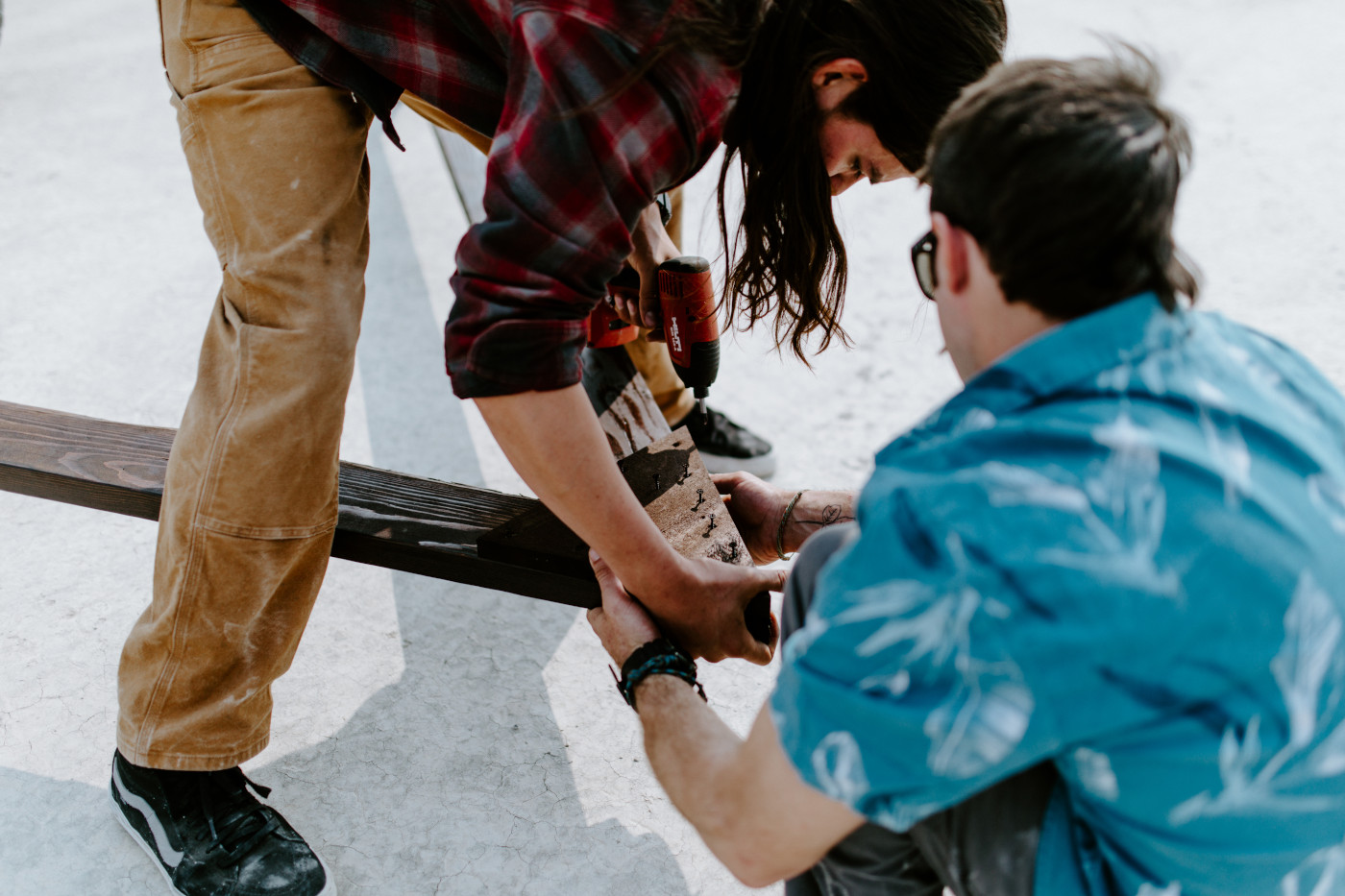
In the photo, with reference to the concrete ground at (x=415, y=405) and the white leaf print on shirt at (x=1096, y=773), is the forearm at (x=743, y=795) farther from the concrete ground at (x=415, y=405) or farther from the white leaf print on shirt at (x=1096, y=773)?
the concrete ground at (x=415, y=405)

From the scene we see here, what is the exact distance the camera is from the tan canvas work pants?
1.23m

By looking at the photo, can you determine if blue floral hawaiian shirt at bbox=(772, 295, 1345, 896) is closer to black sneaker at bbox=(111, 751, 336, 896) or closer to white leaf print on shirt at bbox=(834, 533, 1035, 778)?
white leaf print on shirt at bbox=(834, 533, 1035, 778)

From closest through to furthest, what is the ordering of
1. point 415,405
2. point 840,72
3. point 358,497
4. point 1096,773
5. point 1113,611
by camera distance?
1. point 1113,611
2. point 1096,773
3. point 840,72
4. point 358,497
5. point 415,405

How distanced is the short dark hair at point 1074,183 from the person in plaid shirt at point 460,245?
1.13ft

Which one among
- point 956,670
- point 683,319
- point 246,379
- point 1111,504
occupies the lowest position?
point 683,319

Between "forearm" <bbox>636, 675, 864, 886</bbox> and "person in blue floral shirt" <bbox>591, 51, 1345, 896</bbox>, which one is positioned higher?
"person in blue floral shirt" <bbox>591, 51, 1345, 896</bbox>

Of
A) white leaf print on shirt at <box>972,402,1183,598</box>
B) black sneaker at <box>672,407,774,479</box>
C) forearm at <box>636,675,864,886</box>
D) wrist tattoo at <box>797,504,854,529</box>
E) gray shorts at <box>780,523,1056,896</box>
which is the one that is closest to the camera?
white leaf print on shirt at <box>972,402,1183,598</box>

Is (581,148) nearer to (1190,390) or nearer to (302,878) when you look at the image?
(1190,390)

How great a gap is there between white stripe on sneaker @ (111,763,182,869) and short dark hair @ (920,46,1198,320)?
131 cm

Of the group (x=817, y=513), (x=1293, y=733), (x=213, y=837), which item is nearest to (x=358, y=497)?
(x=213, y=837)

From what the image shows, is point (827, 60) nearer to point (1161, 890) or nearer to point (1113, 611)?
point (1113, 611)

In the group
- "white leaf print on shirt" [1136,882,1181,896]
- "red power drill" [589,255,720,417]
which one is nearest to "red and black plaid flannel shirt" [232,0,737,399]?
"red power drill" [589,255,720,417]

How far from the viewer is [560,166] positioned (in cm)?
98

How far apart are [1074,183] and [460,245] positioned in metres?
0.62
